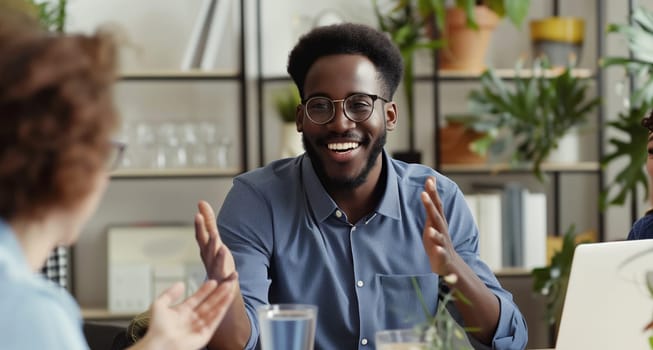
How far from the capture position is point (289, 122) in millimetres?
4062

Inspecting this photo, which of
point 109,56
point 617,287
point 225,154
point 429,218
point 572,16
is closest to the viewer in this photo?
point 109,56

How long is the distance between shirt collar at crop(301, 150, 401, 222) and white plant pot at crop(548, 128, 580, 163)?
7.40 feet

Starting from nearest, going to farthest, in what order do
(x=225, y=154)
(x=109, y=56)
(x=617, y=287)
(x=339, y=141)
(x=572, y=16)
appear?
(x=109, y=56), (x=617, y=287), (x=339, y=141), (x=225, y=154), (x=572, y=16)

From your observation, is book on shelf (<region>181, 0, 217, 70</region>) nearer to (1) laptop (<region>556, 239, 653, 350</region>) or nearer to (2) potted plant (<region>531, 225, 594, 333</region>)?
(2) potted plant (<region>531, 225, 594, 333</region>)

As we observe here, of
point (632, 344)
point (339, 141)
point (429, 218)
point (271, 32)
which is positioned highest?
point (271, 32)

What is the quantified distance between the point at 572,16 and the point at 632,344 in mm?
3146

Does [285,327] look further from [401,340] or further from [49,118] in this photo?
[49,118]

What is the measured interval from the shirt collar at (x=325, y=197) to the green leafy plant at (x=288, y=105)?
1.90 metres

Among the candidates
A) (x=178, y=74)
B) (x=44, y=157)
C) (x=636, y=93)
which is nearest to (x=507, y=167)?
(x=636, y=93)

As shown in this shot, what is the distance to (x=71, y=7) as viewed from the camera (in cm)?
429

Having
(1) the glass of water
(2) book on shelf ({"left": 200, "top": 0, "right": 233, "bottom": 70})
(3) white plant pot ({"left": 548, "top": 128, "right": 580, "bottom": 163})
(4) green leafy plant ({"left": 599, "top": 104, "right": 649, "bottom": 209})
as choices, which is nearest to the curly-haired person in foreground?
(1) the glass of water

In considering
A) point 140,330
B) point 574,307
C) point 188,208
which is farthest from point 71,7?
point 574,307

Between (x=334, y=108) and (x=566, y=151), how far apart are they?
244cm

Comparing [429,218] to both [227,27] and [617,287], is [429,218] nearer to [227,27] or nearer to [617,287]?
[617,287]
